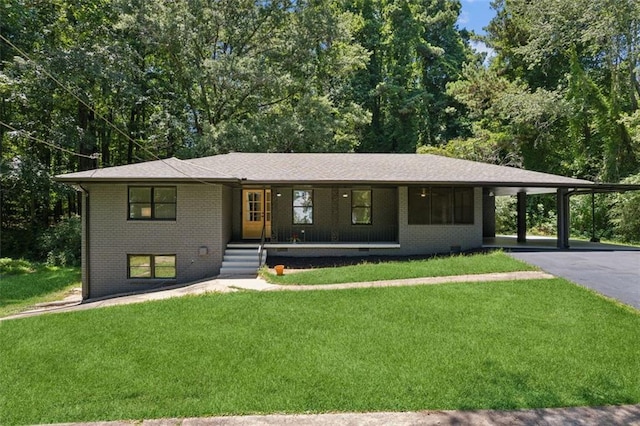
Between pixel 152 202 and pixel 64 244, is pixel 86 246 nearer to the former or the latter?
pixel 152 202

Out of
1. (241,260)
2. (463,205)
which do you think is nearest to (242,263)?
(241,260)

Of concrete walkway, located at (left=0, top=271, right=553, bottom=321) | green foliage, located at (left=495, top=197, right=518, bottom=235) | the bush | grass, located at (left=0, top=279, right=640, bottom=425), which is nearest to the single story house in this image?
concrete walkway, located at (left=0, top=271, right=553, bottom=321)

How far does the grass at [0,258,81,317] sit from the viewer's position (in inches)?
472

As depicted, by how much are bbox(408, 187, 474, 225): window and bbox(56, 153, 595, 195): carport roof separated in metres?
0.64

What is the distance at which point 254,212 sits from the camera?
15336 mm

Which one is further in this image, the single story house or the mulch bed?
the mulch bed

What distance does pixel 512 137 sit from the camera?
27.4 meters

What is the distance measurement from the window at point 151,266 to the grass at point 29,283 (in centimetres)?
270

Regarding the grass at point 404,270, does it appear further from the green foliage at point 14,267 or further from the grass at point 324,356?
the green foliage at point 14,267

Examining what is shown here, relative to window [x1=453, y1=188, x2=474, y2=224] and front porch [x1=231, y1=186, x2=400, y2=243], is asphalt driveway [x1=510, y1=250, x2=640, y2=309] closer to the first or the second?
window [x1=453, y1=188, x2=474, y2=224]

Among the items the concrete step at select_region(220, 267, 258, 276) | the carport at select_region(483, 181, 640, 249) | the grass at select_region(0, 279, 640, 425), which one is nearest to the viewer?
the grass at select_region(0, 279, 640, 425)

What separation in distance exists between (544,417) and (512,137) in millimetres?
26649

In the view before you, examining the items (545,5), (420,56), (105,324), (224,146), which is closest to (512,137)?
(545,5)

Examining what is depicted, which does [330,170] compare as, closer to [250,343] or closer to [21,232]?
[250,343]
